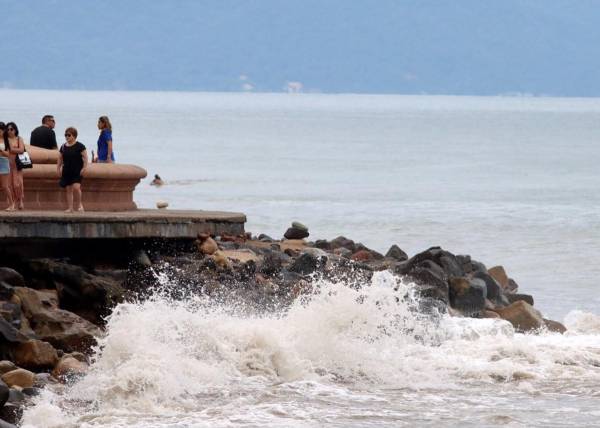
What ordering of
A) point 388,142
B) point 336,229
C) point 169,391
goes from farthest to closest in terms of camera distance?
point 388,142, point 336,229, point 169,391

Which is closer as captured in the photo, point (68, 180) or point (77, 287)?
point (77, 287)

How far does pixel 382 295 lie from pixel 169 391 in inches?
172

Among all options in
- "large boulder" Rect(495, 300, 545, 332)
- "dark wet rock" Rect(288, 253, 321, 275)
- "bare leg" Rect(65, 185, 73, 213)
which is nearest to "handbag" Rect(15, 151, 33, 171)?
"bare leg" Rect(65, 185, 73, 213)

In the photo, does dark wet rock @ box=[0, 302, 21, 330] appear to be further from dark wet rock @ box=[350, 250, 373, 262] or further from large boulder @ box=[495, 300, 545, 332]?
dark wet rock @ box=[350, 250, 373, 262]

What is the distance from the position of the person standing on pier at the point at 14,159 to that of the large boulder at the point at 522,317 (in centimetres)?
655

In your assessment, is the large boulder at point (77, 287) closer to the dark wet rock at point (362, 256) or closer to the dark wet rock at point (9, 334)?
the dark wet rock at point (9, 334)

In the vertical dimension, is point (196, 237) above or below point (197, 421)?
above

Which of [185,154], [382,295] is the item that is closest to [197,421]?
[382,295]

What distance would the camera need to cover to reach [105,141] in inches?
819

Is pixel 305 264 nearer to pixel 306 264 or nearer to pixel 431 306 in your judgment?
pixel 306 264

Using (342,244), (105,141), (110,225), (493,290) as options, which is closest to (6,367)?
(110,225)

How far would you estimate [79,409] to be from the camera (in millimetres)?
13734

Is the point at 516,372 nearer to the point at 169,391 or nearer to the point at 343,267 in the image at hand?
the point at 169,391

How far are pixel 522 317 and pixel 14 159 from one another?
6896 mm
